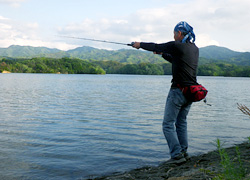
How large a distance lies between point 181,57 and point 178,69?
0.86 ft

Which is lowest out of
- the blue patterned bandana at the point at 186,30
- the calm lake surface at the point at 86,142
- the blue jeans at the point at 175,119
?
the calm lake surface at the point at 86,142

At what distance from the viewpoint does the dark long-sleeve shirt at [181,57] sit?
527cm

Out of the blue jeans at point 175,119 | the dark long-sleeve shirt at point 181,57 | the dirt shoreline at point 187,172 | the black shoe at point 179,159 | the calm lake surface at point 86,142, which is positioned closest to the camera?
the dirt shoreline at point 187,172

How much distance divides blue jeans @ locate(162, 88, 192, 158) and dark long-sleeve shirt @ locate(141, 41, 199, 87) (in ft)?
0.92

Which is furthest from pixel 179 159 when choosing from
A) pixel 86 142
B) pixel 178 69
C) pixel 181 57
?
pixel 86 142

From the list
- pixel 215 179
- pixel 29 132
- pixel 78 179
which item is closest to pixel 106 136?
pixel 29 132

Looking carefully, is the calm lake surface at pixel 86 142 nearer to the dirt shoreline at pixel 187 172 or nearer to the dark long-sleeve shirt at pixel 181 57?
the dirt shoreline at pixel 187 172

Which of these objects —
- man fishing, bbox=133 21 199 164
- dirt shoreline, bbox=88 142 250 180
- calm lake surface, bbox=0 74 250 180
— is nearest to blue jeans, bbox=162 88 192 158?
man fishing, bbox=133 21 199 164

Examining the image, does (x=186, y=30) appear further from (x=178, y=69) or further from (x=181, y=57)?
(x=178, y=69)

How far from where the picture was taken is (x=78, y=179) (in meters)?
5.89

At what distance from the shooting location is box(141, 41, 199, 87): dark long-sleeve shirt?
208 inches

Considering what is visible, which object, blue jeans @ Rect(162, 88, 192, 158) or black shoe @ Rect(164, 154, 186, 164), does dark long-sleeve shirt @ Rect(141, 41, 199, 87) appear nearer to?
blue jeans @ Rect(162, 88, 192, 158)

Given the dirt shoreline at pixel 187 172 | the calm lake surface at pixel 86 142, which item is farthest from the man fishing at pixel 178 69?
the calm lake surface at pixel 86 142

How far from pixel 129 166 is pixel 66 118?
7.90 metres
